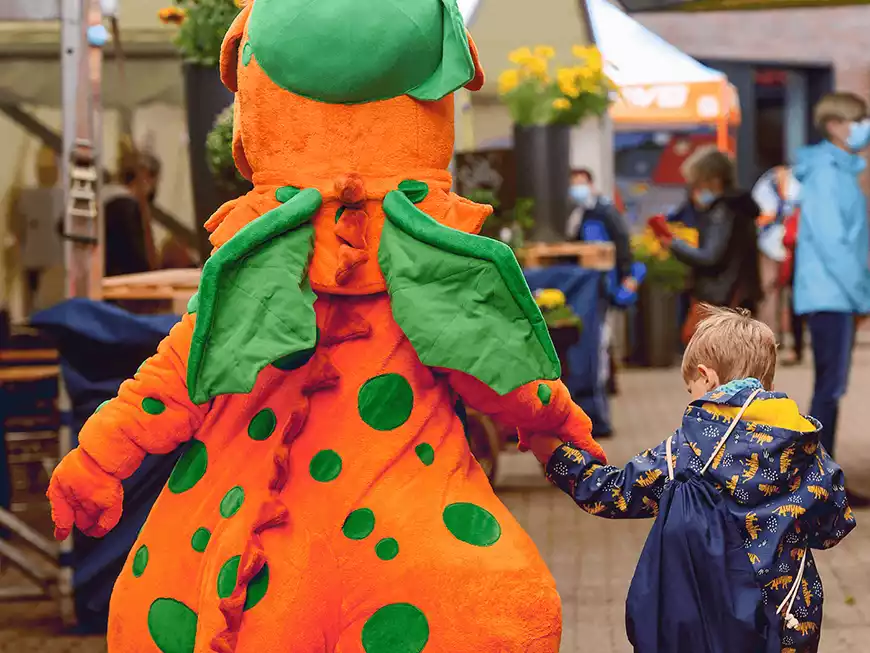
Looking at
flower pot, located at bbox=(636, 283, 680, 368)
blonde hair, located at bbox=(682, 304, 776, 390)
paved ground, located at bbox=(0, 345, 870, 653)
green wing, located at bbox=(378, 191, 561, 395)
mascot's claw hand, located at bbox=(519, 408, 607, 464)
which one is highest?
green wing, located at bbox=(378, 191, 561, 395)

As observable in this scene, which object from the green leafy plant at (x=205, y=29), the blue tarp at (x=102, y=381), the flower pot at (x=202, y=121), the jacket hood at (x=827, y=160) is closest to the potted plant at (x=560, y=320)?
the jacket hood at (x=827, y=160)

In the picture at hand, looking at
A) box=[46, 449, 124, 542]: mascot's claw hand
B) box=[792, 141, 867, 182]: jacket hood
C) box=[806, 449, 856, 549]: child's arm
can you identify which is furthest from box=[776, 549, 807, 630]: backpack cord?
box=[792, 141, 867, 182]: jacket hood

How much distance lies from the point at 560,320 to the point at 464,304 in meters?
5.12

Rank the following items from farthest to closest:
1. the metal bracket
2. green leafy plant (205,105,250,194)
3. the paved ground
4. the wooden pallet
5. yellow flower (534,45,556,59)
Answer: yellow flower (534,45,556,59), the wooden pallet, the metal bracket, the paved ground, green leafy plant (205,105,250,194)

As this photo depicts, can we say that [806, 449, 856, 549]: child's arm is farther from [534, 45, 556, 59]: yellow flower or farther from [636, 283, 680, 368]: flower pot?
[636, 283, 680, 368]: flower pot

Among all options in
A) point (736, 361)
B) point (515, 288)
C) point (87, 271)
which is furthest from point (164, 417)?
point (87, 271)

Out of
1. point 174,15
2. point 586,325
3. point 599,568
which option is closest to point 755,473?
point 174,15

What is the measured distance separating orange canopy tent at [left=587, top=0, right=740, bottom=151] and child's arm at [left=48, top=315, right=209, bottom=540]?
38.5 ft

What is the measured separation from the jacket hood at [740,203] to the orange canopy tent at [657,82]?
5.78 m

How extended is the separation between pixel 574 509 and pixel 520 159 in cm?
261

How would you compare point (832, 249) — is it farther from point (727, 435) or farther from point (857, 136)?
point (727, 435)

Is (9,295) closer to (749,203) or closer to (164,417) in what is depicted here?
(749,203)

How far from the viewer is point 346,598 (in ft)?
10.4

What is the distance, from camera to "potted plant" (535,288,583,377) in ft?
27.0
